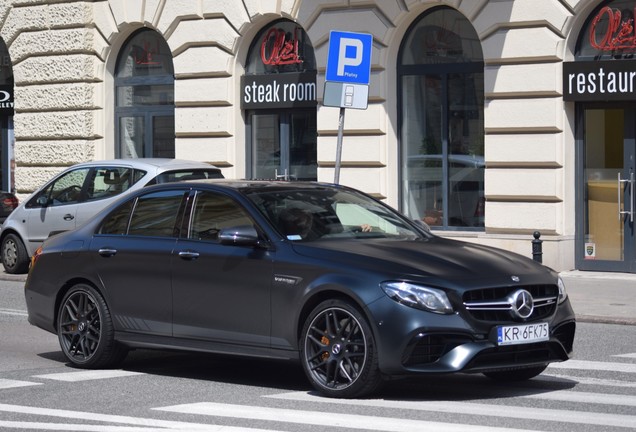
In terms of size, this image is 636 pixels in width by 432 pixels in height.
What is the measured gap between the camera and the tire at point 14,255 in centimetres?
2092

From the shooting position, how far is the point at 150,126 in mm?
25828

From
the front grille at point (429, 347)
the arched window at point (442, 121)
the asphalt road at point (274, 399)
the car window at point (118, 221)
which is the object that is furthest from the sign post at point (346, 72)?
the front grille at point (429, 347)

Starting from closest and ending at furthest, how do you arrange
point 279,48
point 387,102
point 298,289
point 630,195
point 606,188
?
point 298,289 < point 630,195 < point 606,188 < point 387,102 < point 279,48

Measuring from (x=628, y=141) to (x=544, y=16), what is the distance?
83.3 inches

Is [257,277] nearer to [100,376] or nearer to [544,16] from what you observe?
[100,376]

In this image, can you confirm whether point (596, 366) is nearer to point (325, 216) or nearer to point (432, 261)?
point (432, 261)

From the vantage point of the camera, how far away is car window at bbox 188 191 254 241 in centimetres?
1003

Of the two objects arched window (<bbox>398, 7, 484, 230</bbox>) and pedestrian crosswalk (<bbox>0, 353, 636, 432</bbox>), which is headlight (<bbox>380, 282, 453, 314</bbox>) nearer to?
pedestrian crosswalk (<bbox>0, 353, 636, 432</bbox>)

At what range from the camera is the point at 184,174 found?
1902 centimetres

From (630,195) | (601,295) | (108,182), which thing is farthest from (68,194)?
(630,195)

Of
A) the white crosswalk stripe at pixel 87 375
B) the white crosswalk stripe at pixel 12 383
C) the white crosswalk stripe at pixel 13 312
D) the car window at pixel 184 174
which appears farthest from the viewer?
the car window at pixel 184 174

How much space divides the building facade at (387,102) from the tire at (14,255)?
419 cm

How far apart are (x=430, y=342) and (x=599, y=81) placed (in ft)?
36.8

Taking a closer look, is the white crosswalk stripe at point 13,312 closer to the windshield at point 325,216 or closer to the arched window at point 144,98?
the windshield at point 325,216
